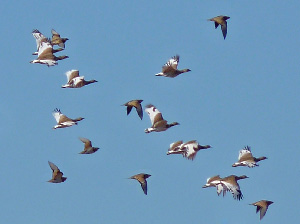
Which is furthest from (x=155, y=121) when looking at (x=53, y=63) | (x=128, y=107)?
(x=53, y=63)

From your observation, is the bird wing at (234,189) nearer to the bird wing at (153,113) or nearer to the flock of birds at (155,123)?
the flock of birds at (155,123)

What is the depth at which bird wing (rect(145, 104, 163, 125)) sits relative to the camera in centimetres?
6919

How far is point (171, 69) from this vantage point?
6944 centimetres

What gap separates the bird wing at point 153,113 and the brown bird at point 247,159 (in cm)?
466

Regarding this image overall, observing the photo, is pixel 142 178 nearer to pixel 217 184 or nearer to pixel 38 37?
pixel 217 184

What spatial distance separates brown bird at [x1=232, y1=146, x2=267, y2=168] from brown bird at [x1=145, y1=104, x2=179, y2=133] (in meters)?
3.86

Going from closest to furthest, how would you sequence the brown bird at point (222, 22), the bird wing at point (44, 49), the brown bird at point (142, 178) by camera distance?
1. the brown bird at point (142, 178)
2. the bird wing at point (44, 49)
3. the brown bird at point (222, 22)

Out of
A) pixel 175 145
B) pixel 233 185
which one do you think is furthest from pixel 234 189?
pixel 175 145

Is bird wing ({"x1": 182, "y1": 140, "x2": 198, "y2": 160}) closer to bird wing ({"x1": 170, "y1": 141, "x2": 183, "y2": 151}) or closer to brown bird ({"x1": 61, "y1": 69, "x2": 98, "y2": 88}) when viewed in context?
bird wing ({"x1": 170, "y1": 141, "x2": 183, "y2": 151})

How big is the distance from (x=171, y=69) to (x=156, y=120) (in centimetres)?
275

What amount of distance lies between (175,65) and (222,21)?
340 centimetres

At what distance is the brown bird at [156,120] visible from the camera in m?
69.0

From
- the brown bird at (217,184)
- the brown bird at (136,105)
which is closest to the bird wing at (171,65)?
the brown bird at (136,105)

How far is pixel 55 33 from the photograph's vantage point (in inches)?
2963
